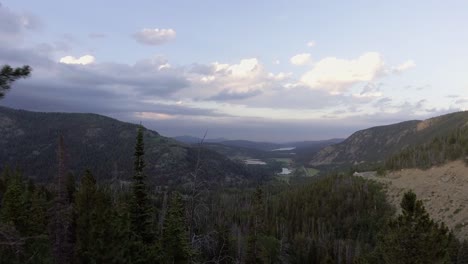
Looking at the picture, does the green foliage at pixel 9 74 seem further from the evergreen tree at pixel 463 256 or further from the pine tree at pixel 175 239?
the evergreen tree at pixel 463 256

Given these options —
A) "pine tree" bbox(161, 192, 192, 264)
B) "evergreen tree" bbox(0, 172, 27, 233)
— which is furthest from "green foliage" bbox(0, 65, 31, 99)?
"evergreen tree" bbox(0, 172, 27, 233)

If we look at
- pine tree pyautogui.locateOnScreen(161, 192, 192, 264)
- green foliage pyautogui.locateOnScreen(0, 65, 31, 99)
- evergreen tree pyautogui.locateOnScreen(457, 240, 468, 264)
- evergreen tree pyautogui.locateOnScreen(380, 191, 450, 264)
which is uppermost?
green foliage pyautogui.locateOnScreen(0, 65, 31, 99)

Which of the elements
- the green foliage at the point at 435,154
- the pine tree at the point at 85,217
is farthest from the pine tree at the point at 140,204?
the green foliage at the point at 435,154

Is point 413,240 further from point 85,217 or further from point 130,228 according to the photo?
point 85,217

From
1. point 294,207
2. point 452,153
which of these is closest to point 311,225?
point 294,207

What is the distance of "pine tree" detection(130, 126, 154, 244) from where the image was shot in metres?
27.0

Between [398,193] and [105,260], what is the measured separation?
143030mm

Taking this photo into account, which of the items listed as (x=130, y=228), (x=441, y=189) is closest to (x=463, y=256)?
(x=130, y=228)

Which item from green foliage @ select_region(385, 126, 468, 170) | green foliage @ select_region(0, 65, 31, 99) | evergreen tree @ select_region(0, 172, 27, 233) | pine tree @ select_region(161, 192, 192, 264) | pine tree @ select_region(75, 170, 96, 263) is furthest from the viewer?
green foliage @ select_region(385, 126, 468, 170)

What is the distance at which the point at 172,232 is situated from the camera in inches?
1270

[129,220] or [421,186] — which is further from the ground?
[129,220]

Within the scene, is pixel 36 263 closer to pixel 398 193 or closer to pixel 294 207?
pixel 294 207

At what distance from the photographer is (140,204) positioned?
2816 cm

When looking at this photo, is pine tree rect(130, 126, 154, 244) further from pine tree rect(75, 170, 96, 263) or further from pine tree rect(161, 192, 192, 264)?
pine tree rect(75, 170, 96, 263)
